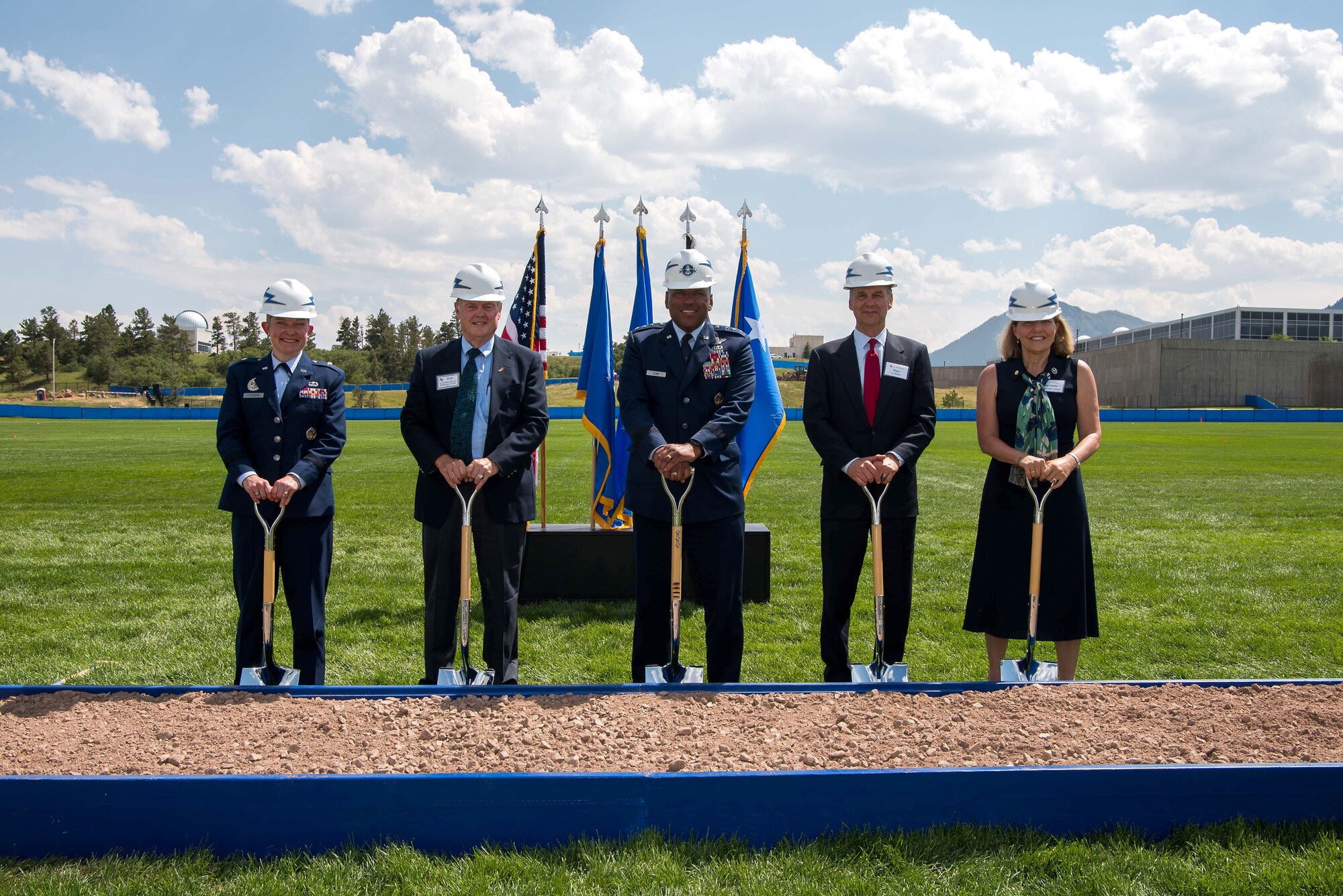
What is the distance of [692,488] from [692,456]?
0.28m

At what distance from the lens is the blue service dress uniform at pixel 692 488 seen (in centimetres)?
456

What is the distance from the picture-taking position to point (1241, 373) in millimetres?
66500

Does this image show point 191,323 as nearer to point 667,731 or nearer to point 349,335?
point 349,335

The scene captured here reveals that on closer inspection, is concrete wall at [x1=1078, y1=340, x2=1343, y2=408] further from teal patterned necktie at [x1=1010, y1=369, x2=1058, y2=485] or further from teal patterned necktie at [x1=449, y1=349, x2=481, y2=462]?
teal patterned necktie at [x1=449, y1=349, x2=481, y2=462]

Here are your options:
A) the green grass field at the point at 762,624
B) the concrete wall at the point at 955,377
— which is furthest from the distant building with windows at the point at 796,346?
the green grass field at the point at 762,624

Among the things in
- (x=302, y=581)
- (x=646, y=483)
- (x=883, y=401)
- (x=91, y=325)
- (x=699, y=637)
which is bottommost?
(x=699, y=637)

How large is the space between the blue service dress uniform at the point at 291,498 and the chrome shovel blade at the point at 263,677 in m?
0.11

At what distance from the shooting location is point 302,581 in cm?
454

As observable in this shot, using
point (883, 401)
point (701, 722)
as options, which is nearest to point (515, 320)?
point (883, 401)

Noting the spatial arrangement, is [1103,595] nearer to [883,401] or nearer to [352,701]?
[883,401]

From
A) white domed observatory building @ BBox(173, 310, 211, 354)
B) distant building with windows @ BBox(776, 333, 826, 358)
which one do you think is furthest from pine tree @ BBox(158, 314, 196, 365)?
distant building with windows @ BBox(776, 333, 826, 358)

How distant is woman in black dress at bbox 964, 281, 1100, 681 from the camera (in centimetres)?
441

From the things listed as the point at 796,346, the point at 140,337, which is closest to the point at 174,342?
the point at 140,337

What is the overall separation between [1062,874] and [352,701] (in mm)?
2800
